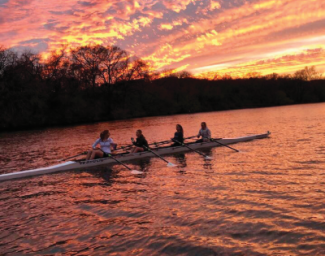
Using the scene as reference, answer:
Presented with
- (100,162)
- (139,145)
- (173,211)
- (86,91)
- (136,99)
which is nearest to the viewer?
(173,211)

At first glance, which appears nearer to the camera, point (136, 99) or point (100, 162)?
point (100, 162)

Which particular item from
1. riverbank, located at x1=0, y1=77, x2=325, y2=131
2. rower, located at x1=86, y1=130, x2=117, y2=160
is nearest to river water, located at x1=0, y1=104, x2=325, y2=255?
rower, located at x1=86, y1=130, x2=117, y2=160

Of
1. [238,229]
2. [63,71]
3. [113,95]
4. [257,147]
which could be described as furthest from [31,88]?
[238,229]

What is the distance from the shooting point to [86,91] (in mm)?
63281

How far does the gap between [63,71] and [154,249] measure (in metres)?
57.6

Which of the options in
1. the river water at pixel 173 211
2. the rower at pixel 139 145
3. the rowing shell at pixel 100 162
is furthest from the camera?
the rower at pixel 139 145

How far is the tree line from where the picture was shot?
48.6m

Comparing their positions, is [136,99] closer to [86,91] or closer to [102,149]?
[86,91]

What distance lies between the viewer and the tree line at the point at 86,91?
48.6 m

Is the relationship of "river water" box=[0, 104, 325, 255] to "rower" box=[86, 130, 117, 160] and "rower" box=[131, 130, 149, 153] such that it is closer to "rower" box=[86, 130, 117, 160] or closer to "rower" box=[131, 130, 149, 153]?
"rower" box=[86, 130, 117, 160]

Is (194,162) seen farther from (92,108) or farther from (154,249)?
(92,108)

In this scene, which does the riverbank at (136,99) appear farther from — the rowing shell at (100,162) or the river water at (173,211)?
the river water at (173,211)

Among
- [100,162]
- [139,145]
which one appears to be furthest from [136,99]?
[100,162]

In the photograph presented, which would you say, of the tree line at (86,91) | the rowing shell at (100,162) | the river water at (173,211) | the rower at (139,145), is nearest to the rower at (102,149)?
Result: the rowing shell at (100,162)
